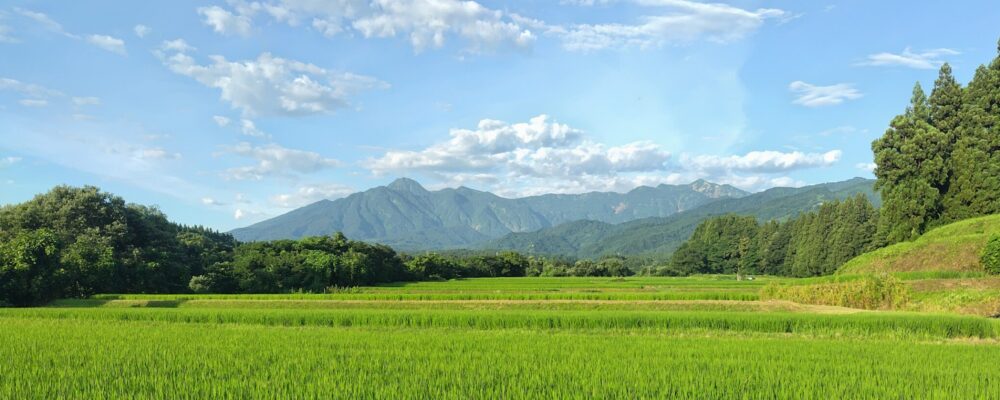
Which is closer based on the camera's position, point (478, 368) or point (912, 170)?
point (478, 368)

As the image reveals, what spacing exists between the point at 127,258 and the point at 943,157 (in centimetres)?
7137

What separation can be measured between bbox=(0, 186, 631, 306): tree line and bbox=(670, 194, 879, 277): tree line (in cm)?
A: 6641

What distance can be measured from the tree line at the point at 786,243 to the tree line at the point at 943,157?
30.7 meters

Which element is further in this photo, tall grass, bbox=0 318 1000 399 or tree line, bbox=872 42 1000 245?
tree line, bbox=872 42 1000 245

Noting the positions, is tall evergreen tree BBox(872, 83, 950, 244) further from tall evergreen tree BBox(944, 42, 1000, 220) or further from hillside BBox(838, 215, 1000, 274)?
hillside BBox(838, 215, 1000, 274)

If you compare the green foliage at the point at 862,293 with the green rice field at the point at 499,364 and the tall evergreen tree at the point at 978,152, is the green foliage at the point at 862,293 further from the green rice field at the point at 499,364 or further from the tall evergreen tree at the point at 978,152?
the tall evergreen tree at the point at 978,152

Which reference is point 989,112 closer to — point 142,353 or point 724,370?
point 724,370

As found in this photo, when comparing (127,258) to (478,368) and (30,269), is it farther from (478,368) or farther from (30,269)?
(478,368)

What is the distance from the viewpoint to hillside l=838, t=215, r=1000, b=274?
3259cm

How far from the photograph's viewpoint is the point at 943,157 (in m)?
44.9

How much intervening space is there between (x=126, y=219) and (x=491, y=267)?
66025 millimetres

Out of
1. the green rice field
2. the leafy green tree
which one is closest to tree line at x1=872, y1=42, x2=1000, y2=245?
the green rice field

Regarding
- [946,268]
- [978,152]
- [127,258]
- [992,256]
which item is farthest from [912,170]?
[127,258]

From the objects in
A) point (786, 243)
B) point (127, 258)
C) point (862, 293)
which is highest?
point (127, 258)
